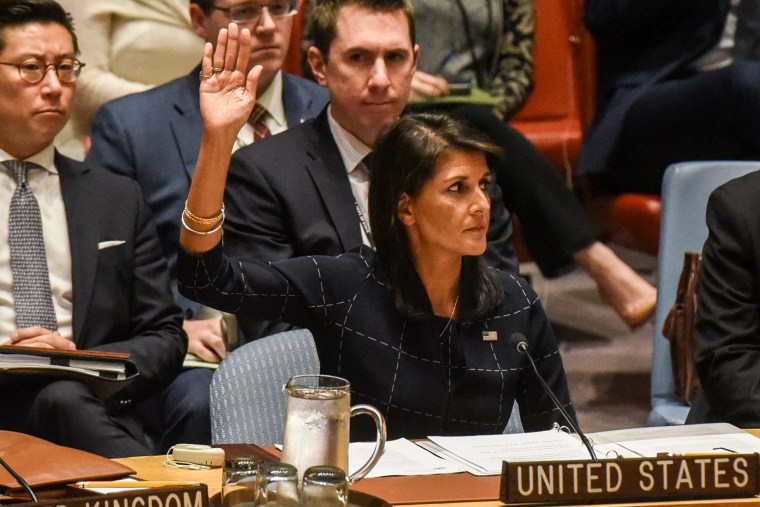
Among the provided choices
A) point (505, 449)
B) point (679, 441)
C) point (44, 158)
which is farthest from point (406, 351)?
point (44, 158)

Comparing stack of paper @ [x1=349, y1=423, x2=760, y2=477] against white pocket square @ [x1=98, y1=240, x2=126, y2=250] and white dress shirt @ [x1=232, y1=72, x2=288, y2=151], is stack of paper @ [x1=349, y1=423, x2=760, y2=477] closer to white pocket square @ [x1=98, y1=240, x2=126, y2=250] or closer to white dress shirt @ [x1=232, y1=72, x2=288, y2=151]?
white pocket square @ [x1=98, y1=240, x2=126, y2=250]

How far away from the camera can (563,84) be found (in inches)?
161

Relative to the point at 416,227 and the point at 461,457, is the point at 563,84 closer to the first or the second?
the point at 416,227

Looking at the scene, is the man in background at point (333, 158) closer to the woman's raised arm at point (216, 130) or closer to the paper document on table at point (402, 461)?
the woman's raised arm at point (216, 130)

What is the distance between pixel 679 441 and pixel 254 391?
671 millimetres

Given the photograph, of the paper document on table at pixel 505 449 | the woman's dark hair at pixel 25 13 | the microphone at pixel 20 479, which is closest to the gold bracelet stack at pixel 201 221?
the paper document on table at pixel 505 449

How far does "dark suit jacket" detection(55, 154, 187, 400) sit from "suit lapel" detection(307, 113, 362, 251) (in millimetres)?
386

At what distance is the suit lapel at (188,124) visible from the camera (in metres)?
3.09

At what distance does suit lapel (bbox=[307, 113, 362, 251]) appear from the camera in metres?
2.76

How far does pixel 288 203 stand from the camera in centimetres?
276

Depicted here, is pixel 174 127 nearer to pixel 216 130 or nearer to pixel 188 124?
pixel 188 124

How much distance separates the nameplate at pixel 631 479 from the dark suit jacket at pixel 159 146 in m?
1.62

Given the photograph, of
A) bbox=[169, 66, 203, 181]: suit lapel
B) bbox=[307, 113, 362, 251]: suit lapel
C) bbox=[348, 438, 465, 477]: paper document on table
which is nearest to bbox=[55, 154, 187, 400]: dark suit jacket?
bbox=[169, 66, 203, 181]: suit lapel

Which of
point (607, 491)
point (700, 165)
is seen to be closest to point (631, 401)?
point (700, 165)
